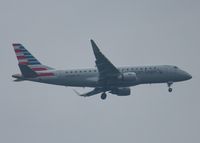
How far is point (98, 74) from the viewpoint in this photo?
3383 inches

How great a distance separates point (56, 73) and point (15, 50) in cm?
704

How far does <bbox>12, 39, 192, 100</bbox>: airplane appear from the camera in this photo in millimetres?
83438

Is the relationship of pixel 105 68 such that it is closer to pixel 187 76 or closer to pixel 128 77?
pixel 128 77

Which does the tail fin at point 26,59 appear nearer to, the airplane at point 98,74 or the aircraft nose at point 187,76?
the airplane at point 98,74

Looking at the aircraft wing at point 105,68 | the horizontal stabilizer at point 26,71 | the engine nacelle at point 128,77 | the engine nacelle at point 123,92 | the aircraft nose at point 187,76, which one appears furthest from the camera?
the aircraft nose at point 187,76

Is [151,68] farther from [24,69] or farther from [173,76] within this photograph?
[24,69]

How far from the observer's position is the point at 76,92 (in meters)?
95.3

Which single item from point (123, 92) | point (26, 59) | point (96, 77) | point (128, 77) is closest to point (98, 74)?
point (96, 77)

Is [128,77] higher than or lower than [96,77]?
lower

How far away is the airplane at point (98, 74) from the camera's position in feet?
274

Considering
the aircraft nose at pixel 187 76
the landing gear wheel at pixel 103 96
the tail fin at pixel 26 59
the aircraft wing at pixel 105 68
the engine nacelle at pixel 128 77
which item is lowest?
the landing gear wheel at pixel 103 96

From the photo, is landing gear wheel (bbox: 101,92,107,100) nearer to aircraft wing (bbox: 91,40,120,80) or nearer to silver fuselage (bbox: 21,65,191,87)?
silver fuselage (bbox: 21,65,191,87)

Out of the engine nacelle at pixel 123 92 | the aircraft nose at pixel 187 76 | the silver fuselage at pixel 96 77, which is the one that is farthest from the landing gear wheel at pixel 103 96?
the aircraft nose at pixel 187 76

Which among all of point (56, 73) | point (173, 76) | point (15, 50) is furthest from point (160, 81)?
point (15, 50)
